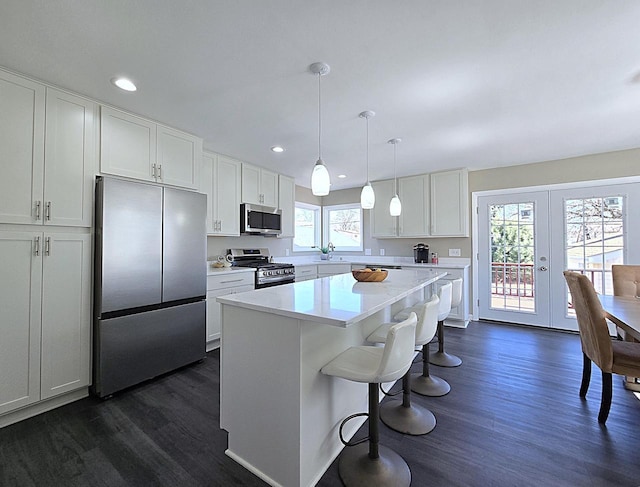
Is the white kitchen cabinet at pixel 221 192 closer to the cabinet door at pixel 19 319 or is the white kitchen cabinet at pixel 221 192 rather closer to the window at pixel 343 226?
the cabinet door at pixel 19 319

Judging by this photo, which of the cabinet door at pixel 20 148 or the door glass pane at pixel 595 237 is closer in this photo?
the cabinet door at pixel 20 148

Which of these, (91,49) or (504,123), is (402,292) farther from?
(91,49)

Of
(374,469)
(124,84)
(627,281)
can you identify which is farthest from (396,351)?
(627,281)

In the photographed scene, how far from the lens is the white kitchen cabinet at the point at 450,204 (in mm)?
4297

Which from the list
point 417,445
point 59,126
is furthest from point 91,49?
point 417,445

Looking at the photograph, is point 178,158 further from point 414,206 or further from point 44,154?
point 414,206

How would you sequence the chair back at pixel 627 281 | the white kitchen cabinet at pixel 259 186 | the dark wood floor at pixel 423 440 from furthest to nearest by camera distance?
the white kitchen cabinet at pixel 259 186, the chair back at pixel 627 281, the dark wood floor at pixel 423 440

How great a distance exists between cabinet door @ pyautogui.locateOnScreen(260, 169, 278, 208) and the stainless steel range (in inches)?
30.9

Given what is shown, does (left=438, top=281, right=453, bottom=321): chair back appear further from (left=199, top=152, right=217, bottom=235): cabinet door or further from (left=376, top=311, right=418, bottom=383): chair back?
(left=199, top=152, right=217, bottom=235): cabinet door

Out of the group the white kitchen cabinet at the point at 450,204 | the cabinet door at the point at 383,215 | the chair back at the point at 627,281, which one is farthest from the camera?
the cabinet door at the point at 383,215

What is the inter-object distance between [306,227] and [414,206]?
217 centimetres

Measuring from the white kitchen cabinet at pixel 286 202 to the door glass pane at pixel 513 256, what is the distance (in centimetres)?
313

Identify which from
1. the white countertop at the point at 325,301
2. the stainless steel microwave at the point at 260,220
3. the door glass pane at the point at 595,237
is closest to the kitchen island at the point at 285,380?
the white countertop at the point at 325,301

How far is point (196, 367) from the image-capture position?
291cm
